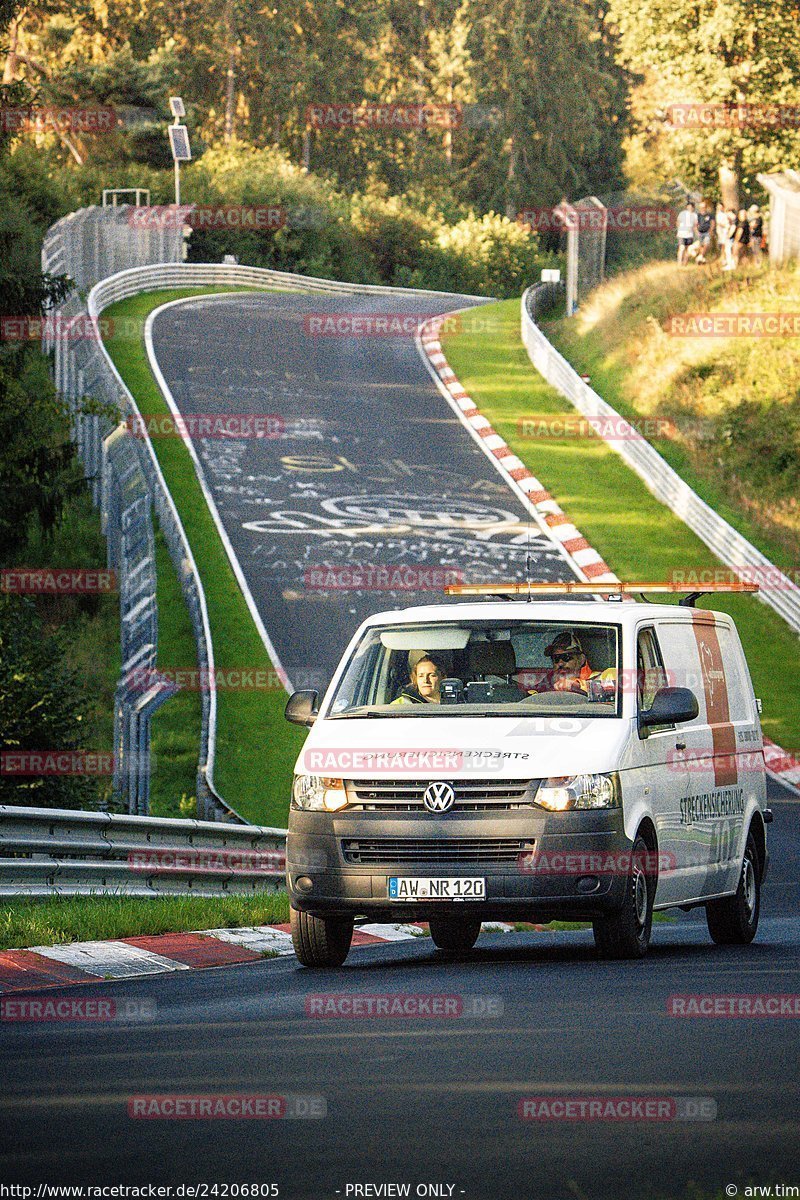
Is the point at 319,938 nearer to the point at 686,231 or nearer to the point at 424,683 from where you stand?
the point at 424,683

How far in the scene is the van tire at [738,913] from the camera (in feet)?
41.5

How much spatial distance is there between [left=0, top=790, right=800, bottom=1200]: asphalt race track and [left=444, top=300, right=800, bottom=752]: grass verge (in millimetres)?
16537

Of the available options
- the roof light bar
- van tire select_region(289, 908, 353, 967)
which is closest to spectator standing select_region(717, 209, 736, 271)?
the roof light bar

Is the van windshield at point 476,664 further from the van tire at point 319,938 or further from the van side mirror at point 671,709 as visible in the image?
the van tire at point 319,938

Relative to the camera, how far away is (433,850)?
10633mm

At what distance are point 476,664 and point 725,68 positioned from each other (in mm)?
42483

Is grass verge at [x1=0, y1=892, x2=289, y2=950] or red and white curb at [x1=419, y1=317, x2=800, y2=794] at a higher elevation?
grass verge at [x1=0, y1=892, x2=289, y2=950]

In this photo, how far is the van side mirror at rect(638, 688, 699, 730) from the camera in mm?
11055

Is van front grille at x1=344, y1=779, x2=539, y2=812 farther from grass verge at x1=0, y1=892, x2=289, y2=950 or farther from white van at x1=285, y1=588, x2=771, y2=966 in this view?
grass verge at x1=0, y1=892, x2=289, y2=950

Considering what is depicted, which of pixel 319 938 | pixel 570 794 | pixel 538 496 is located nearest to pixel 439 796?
pixel 570 794

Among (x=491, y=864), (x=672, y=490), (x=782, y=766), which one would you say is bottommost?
(x=782, y=766)

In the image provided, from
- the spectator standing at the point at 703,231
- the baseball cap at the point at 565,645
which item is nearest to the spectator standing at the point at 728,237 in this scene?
the spectator standing at the point at 703,231

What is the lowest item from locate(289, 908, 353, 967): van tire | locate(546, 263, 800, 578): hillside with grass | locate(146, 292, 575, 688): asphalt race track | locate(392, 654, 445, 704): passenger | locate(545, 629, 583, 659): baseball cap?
locate(146, 292, 575, 688): asphalt race track

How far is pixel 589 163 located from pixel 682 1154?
11883 centimetres
